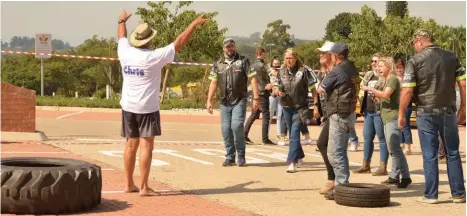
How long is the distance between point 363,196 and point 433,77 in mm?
1356

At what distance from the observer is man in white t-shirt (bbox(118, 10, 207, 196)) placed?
29.1ft

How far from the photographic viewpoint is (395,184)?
413 inches

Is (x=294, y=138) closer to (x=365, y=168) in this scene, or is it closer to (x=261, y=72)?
(x=365, y=168)

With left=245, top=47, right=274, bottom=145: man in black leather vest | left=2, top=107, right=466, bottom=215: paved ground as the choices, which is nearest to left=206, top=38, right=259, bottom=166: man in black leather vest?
left=2, top=107, right=466, bottom=215: paved ground

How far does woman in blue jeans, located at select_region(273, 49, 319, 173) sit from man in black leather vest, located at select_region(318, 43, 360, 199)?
7.54ft

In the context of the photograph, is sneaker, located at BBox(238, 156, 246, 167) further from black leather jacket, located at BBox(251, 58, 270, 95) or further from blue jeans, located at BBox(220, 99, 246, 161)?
black leather jacket, located at BBox(251, 58, 270, 95)

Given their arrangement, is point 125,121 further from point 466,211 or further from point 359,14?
point 359,14

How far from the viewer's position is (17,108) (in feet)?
50.5

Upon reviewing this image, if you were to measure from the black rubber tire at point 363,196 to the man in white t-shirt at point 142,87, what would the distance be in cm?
195

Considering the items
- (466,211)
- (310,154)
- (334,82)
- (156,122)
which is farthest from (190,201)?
(310,154)

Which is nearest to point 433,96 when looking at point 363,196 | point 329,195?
point 363,196

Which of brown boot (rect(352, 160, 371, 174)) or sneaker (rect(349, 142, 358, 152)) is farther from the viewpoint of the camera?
sneaker (rect(349, 142, 358, 152))

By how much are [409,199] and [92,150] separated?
6026mm

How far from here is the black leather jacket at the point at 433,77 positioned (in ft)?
28.5
